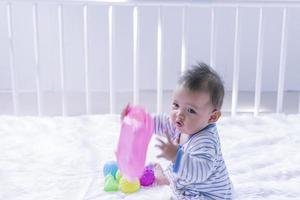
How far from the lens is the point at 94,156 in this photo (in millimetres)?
1451

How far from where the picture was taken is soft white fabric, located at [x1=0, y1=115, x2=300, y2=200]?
1.22 meters

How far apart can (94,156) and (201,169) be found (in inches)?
22.6

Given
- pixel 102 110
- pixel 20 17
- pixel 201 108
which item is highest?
pixel 20 17

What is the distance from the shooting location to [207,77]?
977mm

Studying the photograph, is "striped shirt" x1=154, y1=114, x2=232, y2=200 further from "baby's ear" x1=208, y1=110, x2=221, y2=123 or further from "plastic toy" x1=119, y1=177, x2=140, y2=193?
"plastic toy" x1=119, y1=177, x2=140, y2=193

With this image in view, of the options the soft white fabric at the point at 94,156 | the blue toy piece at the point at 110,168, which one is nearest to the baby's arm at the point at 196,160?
the soft white fabric at the point at 94,156

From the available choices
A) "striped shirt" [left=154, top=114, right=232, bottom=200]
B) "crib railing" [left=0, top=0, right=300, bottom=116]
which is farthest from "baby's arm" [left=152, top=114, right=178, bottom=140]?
"crib railing" [left=0, top=0, right=300, bottom=116]

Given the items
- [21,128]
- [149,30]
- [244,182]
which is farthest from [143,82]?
[244,182]

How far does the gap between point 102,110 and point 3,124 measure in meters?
0.67

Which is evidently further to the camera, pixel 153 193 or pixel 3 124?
pixel 3 124

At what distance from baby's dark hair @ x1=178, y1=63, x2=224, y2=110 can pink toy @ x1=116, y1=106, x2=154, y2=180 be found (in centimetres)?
11

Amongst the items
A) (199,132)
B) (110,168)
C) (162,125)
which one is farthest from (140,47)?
(199,132)

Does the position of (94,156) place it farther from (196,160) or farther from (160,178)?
(196,160)

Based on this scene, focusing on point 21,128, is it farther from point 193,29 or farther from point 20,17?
point 193,29
